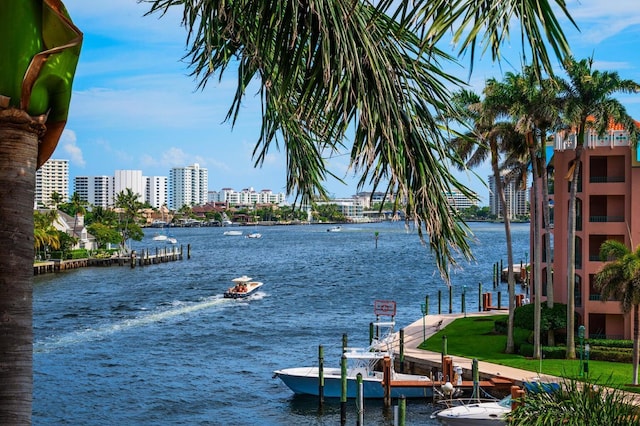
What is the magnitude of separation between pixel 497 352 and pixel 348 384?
8941mm

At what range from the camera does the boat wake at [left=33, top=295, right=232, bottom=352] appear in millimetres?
57406

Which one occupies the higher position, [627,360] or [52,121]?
[52,121]

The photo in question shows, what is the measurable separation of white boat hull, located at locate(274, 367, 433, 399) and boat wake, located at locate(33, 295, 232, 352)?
74.6ft

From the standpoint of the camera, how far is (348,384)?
39406 mm

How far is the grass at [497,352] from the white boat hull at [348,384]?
3.95 metres

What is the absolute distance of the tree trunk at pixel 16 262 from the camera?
3.21m

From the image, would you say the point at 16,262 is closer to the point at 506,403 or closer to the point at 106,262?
the point at 506,403

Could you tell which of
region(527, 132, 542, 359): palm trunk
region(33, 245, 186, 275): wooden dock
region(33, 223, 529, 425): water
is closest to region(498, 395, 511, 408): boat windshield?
region(33, 223, 529, 425): water

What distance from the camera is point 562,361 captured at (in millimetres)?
38656

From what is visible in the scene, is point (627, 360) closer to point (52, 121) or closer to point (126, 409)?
point (126, 409)

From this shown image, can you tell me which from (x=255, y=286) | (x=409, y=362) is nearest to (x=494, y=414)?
(x=409, y=362)

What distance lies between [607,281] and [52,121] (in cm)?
3429

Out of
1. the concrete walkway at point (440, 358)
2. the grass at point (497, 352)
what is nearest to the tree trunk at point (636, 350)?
the grass at point (497, 352)

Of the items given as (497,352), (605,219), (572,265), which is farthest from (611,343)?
(605,219)
